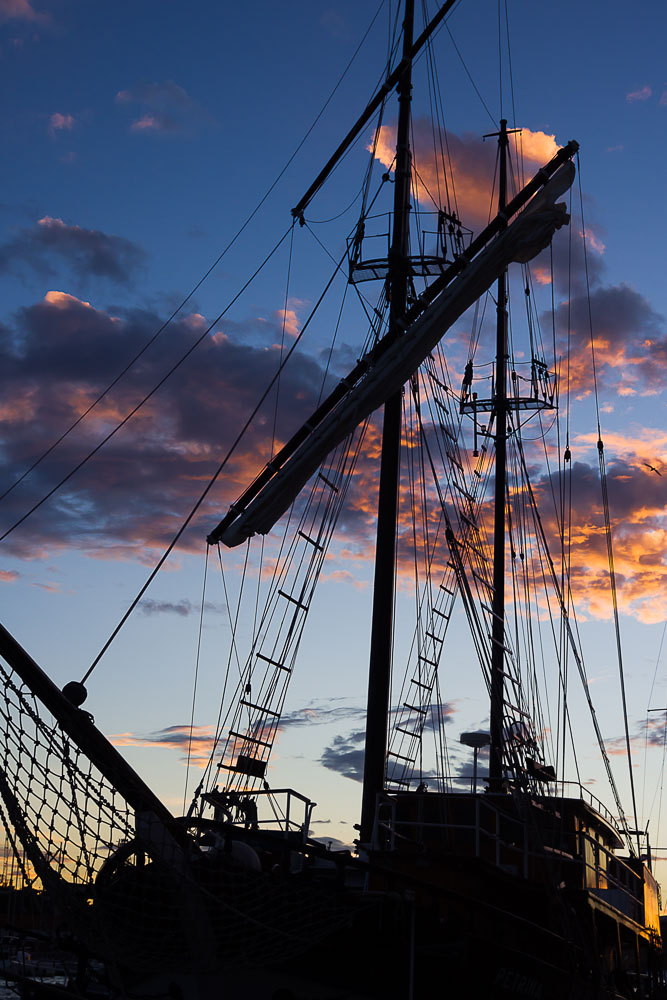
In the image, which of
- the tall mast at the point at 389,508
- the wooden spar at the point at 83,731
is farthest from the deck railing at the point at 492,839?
the wooden spar at the point at 83,731

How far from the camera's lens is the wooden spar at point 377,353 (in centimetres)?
2284

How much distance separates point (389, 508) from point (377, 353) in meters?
3.88

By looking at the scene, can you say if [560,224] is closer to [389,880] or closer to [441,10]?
[441,10]

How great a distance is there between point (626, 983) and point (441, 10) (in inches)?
1021

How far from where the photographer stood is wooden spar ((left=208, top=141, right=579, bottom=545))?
22.8 meters

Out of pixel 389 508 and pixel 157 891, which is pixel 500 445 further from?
pixel 157 891

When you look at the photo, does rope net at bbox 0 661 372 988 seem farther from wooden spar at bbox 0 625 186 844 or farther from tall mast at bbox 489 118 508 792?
tall mast at bbox 489 118 508 792

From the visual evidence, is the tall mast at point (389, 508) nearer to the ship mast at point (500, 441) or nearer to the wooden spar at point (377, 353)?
the wooden spar at point (377, 353)

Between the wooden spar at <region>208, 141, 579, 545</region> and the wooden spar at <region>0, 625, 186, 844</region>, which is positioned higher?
the wooden spar at <region>208, 141, 579, 545</region>

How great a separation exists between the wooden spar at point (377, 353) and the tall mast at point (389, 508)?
95 centimetres

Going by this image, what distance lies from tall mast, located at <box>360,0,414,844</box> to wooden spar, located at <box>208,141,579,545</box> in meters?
0.95

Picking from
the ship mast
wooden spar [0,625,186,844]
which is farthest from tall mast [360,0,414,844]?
the ship mast

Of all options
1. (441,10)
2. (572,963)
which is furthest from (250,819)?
(441,10)

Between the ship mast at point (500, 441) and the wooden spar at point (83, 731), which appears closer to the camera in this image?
the wooden spar at point (83, 731)
